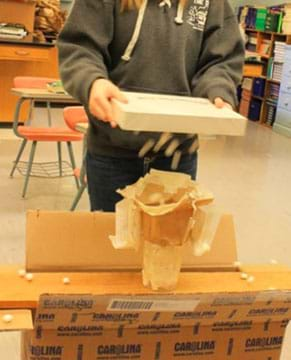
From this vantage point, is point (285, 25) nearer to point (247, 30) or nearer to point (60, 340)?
point (247, 30)

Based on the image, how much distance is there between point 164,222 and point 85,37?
0.44m

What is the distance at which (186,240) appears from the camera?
1.14 metres

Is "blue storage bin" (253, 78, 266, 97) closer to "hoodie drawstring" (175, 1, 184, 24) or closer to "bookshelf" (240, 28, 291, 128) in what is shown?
"bookshelf" (240, 28, 291, 128)

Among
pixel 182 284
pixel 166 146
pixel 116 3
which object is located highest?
pixel 116 3

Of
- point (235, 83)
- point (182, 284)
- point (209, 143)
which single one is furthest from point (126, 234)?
point (209, 143)

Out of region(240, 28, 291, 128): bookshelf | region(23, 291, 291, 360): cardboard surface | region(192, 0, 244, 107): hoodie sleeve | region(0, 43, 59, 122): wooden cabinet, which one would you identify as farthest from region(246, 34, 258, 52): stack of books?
region(23, 291, 291, 360): cardboard surface

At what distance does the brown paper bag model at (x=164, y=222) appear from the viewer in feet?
3.59

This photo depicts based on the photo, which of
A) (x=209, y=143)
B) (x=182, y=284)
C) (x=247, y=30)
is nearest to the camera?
(x=182, y=284)

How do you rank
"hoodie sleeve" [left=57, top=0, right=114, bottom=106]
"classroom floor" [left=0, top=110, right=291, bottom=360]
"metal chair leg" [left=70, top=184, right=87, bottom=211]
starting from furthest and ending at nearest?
1. "metal chair leg" [left=70, top=184, right=87, bottom=211]
2. "classroom floor" [left=0, top=110, right=291, bottom=360]
3. "hoodie sleeve" [left=57, top=0, right=114, bottom=106]

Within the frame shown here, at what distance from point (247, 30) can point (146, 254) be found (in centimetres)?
795

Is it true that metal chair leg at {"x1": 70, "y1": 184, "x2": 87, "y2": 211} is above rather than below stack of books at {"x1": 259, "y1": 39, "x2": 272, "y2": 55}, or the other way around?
below

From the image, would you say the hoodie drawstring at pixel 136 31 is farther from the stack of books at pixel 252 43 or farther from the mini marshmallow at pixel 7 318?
the stack of books at pixel 252 43

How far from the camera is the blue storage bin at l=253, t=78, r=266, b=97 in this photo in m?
8.06

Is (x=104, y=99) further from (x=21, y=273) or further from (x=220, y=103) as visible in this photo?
(x=21, y=273)
